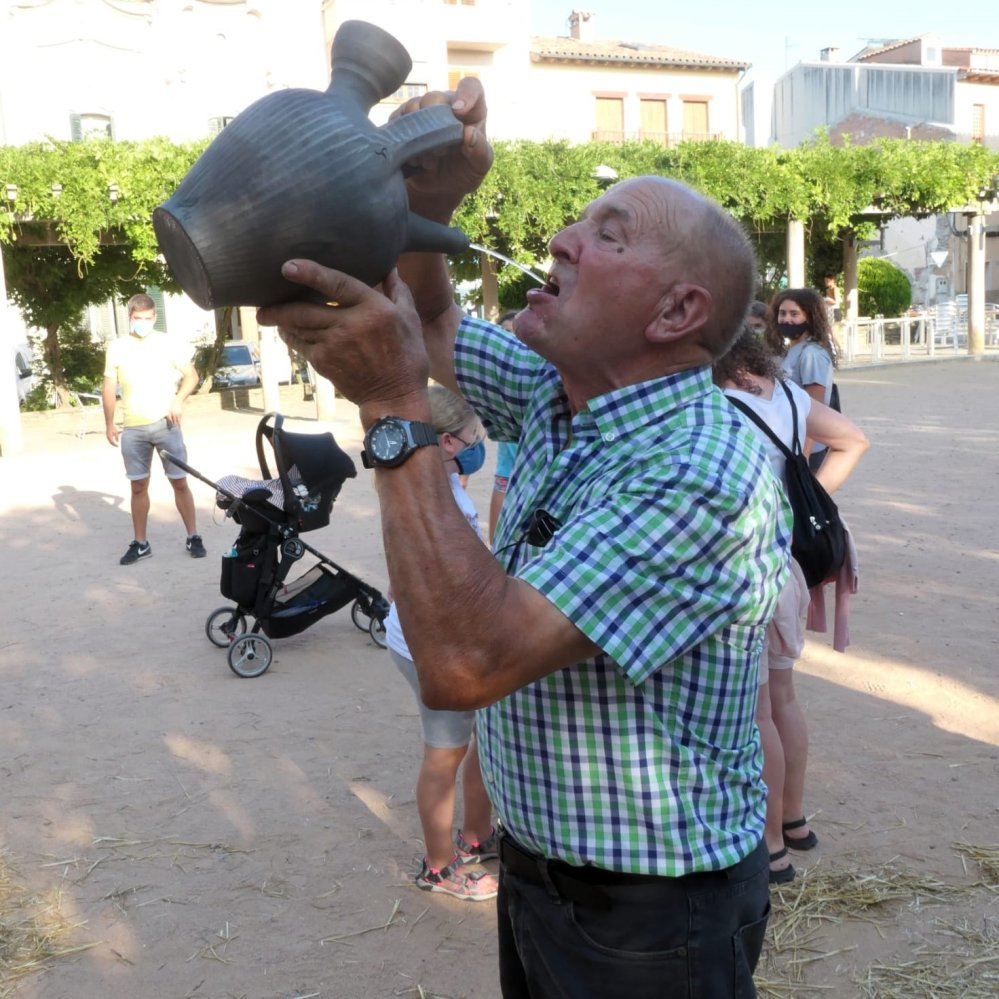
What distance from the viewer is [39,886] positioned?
395 cm

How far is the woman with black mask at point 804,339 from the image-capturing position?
208 inches

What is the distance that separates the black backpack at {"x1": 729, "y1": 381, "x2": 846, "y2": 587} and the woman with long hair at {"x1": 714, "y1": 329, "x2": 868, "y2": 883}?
0.03m

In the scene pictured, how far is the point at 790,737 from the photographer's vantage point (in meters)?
3.86

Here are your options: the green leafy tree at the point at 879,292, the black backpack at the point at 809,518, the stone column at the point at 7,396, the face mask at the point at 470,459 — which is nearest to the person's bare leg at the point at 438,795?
the face mask at the point at 470,459

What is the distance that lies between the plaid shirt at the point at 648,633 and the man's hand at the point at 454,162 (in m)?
0.52

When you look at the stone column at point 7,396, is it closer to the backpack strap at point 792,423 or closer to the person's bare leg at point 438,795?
the person's bare leg at point 438,795

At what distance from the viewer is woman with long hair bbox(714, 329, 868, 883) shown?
3.63m

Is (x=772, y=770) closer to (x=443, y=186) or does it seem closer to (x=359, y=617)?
(x=443, y=186)

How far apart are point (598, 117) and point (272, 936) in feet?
135

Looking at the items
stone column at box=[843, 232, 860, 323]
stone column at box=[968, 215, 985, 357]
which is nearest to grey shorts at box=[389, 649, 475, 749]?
stone column at box=[843, 232, 860, 323]

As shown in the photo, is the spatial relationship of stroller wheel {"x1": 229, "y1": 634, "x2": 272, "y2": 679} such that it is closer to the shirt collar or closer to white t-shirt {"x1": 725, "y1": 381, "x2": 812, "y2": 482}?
white t-shirt {"x1": 725, "y1": 381, "x2": 812, "y2": 482}

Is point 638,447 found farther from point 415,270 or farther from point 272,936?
point 272,936

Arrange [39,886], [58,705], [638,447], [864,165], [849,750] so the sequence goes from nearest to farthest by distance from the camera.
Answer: [638,447] < [39,886] < [849,750] < [58,705] < [864,165]

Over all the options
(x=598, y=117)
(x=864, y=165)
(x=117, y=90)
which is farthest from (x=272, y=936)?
(x=598, y=117)
